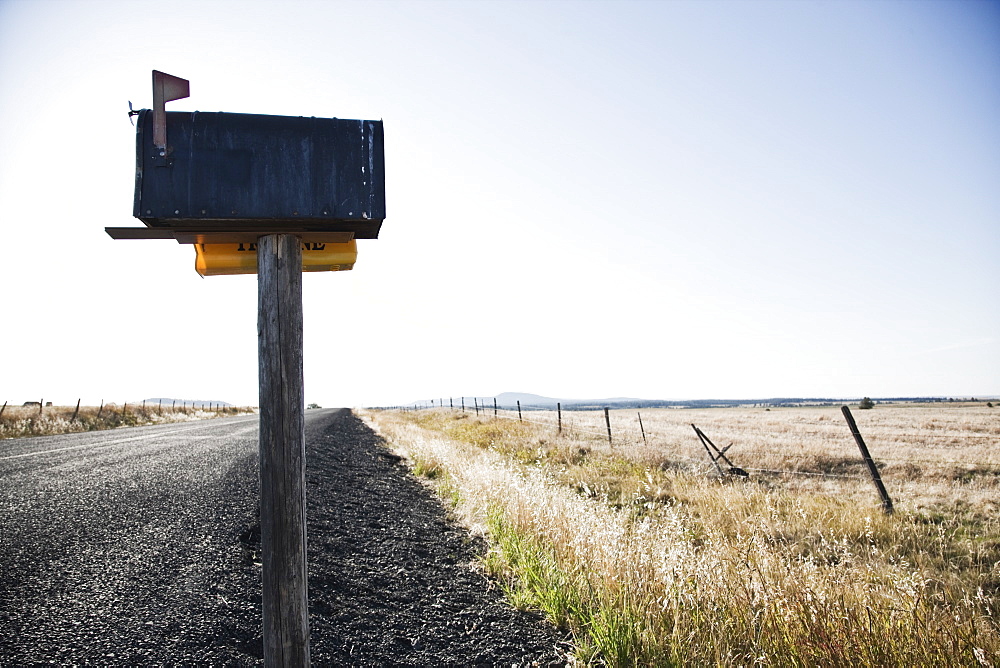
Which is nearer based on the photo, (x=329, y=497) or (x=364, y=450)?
(x=329, y=497)

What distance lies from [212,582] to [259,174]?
3840 millimetres

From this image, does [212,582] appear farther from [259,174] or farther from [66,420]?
[66,420]

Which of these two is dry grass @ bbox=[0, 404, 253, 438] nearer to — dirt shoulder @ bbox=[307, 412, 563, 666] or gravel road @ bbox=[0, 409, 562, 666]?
gravel road @ bbox=[0, 409, 562, 666]

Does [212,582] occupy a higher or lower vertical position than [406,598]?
higher

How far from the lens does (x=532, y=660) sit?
11.8 feet

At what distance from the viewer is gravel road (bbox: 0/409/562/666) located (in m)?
3.56

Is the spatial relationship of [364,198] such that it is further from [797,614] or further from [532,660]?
[797,614]

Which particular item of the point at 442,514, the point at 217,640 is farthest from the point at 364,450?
the point at 217,640

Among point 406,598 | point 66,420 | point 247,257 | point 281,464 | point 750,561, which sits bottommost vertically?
point 406,598

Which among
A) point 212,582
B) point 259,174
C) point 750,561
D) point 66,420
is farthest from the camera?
point 66,420

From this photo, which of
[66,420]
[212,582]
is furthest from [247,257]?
[66,420]

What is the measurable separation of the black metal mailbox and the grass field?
3174 millimetres

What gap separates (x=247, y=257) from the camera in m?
2.53

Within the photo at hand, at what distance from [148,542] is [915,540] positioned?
895cm
